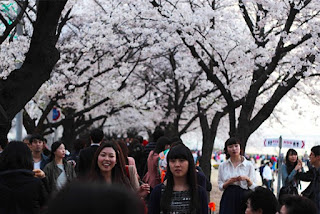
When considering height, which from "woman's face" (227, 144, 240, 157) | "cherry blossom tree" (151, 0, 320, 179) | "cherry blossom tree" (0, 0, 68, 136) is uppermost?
"cherry blossom tree" (151, 0, 320, 179)

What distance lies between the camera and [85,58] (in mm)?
17641

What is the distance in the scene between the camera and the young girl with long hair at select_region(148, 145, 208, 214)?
188 inches

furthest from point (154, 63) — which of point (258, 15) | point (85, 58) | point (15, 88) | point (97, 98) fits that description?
point (15, 88)

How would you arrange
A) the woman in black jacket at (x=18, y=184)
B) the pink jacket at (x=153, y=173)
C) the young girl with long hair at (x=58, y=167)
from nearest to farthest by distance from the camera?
1. the woman in black jacket at (x=18, y=184)
2. the young girl with long hair at (x=58, y=167)
3. the pink jacket at (x=153, y=173)

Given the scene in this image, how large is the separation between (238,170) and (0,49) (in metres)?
10.5

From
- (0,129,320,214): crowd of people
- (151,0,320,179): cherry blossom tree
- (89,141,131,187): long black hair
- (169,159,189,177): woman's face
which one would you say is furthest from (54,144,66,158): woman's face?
(151,0,320,179): cherry blossom tree

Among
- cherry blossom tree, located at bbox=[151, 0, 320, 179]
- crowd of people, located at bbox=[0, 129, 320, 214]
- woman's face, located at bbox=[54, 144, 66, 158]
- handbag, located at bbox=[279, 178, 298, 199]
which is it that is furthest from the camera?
cherry blossom tree, located at bbox=[151, 0, 320, 179]

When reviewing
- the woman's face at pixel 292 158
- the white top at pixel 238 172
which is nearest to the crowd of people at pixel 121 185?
the white top at pixel 238 172

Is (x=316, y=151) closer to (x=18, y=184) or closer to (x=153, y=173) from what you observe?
(x=153, y=173)

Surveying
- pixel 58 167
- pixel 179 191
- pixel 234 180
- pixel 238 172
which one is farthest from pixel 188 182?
pixel 58 167

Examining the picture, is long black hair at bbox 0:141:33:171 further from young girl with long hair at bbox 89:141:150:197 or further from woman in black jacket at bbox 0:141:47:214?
young girl with long hair at bbox 89:141:150:197

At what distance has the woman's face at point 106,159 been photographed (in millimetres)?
5219

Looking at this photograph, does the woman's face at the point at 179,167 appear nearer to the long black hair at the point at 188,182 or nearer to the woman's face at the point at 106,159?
the long black hair at the point at 188,182

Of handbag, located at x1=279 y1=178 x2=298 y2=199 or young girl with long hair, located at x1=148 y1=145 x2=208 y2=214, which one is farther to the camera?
handbag, located at x1=279 y1=178 x2=298 y2=199
